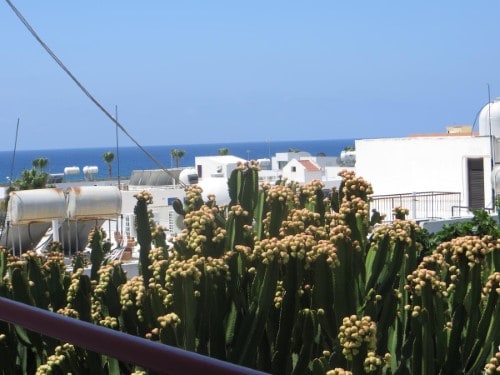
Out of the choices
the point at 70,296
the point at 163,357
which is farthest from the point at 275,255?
the point at 163,357

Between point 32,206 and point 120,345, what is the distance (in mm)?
17162

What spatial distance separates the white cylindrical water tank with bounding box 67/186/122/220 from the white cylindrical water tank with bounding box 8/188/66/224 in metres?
0.59

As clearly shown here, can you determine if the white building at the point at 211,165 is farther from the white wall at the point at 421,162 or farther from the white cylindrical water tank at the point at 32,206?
the white cylindrical water tank at the point at 32,206

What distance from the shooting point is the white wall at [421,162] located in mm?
32700

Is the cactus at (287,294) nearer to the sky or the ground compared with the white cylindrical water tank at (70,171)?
nearer to the ground

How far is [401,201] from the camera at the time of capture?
28625 millimetres

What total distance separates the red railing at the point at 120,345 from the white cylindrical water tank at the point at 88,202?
56.6ft

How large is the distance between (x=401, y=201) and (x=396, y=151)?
7.22m

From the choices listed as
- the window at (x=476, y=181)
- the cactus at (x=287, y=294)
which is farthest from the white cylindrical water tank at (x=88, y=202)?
the window at (x=476, y=181)

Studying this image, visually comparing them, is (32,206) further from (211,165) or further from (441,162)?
(211,165)

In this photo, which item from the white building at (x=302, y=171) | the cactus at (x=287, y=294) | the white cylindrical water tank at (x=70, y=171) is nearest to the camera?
the cactus at (x=287, y=294)

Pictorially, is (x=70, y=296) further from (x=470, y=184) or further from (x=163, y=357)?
(x=470, y=184)

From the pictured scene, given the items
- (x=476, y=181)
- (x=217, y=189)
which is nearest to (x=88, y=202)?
(x=217, y=189)

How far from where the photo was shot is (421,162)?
113 ft
